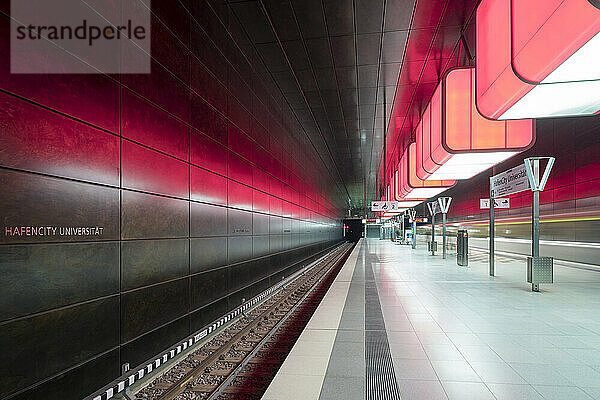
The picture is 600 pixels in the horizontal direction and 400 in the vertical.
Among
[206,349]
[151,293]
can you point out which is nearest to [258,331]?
[206,349]

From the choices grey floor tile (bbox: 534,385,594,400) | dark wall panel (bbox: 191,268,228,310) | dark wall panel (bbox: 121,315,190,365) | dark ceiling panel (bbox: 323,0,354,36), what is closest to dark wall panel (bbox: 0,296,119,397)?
dark wall panel (bbox: 121,315,190,365)

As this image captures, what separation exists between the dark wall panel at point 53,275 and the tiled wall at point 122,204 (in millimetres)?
10

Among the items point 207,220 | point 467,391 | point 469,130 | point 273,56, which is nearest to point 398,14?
point 469,130

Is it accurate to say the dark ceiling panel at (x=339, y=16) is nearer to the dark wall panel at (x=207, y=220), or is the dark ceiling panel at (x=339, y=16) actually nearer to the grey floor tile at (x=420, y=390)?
the dark wall panel at (x=207, y=220)

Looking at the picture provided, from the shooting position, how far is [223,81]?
719 centimetres

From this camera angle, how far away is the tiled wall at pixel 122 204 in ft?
9.41

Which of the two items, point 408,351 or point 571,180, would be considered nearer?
point 408,351

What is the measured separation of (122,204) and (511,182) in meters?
9.37

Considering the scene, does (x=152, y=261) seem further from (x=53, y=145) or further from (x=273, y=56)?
(x=273, y=56)

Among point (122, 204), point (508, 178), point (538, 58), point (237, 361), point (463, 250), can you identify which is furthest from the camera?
point (463, 250)

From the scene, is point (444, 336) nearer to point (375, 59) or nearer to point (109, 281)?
point (109, 281)

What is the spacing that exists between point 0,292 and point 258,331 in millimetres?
4594

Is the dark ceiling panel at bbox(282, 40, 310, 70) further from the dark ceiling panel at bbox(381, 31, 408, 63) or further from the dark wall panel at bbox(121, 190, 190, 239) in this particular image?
the dark wall panel at bbox(121, 190, 190, 239)

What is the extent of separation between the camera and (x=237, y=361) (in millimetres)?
5090
